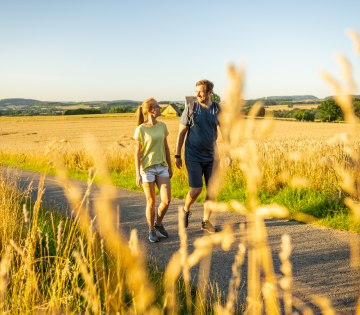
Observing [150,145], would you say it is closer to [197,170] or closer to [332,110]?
[197,170]

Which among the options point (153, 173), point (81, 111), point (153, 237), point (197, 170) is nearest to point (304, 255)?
point (197, 170)

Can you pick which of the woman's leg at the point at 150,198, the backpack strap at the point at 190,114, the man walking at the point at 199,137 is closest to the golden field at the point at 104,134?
the woman's leg at the point at 150,198

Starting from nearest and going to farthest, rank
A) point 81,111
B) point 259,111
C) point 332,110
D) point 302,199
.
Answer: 1. point 259,111
2. point 332,110
3. point 302,199
4. point 81,111

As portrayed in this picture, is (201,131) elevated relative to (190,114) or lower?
lower

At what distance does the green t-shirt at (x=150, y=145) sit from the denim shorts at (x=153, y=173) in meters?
0.06

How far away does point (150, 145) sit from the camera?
588 cm

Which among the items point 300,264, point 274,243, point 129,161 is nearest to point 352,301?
point 300,264

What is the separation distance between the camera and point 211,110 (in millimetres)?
5957

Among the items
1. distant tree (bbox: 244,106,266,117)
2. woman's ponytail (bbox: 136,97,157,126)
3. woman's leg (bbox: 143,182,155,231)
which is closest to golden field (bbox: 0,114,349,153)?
distant tree (bbox: 244,106,266,117)

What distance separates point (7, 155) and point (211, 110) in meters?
19.5

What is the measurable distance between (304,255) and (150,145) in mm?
2416

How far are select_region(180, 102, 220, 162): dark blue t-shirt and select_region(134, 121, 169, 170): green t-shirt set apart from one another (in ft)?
1.38

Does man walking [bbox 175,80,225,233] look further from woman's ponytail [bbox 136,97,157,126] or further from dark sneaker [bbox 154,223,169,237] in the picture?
dark sneaker [bbox 154,223,169,237]

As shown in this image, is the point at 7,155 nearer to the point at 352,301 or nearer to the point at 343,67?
the point at 352,301
